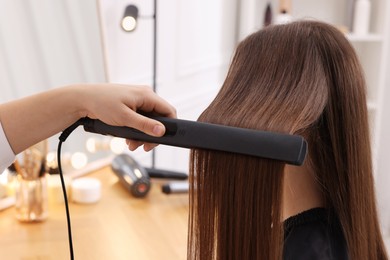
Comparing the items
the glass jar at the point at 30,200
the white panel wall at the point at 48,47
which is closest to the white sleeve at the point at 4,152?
the glass jar at the point at 30,200

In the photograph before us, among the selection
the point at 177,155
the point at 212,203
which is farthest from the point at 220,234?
the point at 177,155

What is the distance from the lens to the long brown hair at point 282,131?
0.69 meters

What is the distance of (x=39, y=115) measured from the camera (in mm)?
916

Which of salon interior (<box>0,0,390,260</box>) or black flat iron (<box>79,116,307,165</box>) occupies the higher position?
black flat iron (<box>79,116,307,165</box>)

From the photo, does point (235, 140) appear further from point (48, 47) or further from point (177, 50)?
point (177, 50)

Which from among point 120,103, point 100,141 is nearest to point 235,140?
point 120,103

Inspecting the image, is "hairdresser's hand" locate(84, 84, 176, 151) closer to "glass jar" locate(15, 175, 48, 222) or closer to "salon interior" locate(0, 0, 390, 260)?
"salon interior" locate(0, 0, 390, 260)

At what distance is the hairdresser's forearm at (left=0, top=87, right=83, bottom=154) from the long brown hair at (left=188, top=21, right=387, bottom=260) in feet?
0.82

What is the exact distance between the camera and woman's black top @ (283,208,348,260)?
918mm

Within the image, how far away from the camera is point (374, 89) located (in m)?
2.72

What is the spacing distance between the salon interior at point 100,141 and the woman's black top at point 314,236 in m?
0.39

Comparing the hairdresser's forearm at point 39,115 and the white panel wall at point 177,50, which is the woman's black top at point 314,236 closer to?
the hairdresser's forearm at point 39,115

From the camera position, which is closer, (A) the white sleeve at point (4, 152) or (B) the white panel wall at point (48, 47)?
(A) the white sleeve at point (4, 152)

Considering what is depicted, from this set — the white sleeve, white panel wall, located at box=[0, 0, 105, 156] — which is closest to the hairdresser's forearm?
the white sleeve
